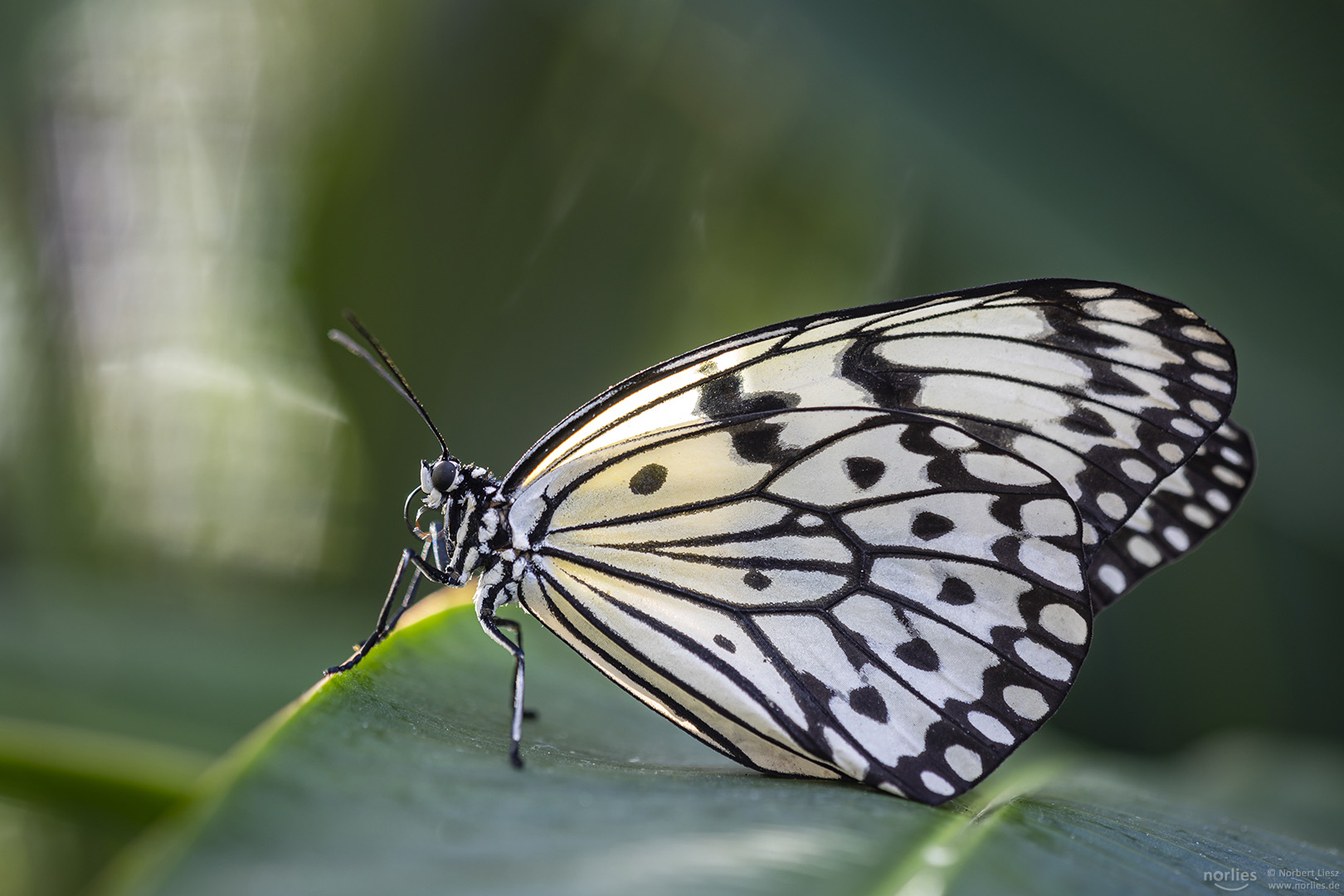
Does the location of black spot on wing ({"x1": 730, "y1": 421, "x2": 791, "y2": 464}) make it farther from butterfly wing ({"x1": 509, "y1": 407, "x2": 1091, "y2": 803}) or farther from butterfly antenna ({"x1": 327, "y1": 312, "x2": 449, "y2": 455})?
butterfly antenna ({"x1": 327, "y1": 312, "x2": 449, "y2": 455})

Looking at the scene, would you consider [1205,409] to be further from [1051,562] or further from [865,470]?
[865,470]

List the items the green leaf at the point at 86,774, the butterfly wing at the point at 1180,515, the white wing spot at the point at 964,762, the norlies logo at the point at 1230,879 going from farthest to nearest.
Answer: the butterfly wing at the point at 1180,515
the white wing spot at the point at 964,762
the green leaf at the point at 86,774
the norlies logo at the point at 1230,879

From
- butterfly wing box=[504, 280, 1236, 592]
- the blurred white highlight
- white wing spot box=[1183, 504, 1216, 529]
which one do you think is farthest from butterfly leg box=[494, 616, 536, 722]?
the blurred white highlight

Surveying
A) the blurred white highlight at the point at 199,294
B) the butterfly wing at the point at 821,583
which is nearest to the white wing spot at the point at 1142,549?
the butterfly wing at the point at 821,583

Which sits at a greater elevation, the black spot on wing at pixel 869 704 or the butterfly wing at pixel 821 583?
the butterfly wing at pixel 821 583

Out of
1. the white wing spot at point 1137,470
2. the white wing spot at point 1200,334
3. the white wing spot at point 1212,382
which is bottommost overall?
the white wing spot at point 1137,470

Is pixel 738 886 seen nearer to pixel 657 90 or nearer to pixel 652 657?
pixel 652 657

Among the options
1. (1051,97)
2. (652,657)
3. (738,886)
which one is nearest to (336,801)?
(738,886)

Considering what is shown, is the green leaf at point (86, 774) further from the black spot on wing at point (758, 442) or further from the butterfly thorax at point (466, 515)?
the black spot on wing at point (758, 442)
